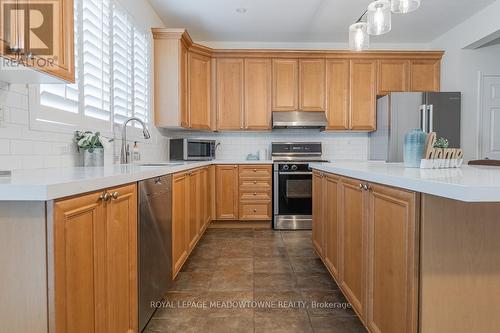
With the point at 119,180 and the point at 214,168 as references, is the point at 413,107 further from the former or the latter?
the point at 119,180

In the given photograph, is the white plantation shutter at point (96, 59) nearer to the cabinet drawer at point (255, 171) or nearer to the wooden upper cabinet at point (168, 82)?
the wooden upper cabinet at point (168, 82)

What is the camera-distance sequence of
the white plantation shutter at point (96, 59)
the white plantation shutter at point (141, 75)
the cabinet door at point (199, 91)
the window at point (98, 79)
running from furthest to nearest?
the cabinet door at point (199, 91) → the white plantation shutter at point (141, 75) → the white plantation shutter at point (96, 59) → the window at point (98, 79)

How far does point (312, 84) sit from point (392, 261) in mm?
3599

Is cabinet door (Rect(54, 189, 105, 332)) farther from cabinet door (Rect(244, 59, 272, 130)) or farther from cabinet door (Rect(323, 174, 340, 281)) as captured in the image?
cabinet door (Rect(244, 59, 272, 130))

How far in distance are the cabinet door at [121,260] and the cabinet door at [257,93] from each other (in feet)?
10.3

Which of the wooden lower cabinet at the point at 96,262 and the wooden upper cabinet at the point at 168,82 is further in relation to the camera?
the wooden upper cabinet at the point at 168,82

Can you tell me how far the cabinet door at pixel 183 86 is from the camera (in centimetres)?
380

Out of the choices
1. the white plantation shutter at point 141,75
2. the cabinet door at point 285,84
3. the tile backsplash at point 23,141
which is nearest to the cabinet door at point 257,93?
the cabinet door at point 285,84

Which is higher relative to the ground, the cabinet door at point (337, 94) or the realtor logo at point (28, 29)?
the cabinet door at point (337, 94)

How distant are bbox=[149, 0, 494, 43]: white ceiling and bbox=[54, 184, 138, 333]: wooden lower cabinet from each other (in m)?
2.92

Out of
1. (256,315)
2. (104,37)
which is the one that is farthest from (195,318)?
(104,37)

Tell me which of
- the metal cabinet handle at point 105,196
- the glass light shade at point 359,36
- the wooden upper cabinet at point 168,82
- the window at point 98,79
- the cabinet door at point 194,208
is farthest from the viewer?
the wooden upper cabinet at point 168,82

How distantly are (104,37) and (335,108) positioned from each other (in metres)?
3.19

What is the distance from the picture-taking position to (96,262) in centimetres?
115
